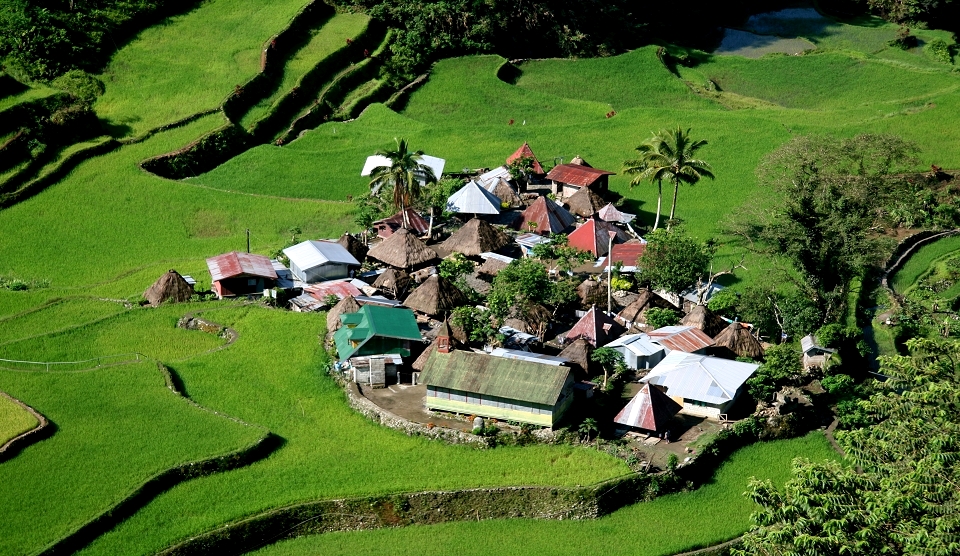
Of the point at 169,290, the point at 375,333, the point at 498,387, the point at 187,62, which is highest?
the point at 187,62

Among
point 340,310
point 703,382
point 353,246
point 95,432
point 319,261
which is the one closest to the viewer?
point 95,432

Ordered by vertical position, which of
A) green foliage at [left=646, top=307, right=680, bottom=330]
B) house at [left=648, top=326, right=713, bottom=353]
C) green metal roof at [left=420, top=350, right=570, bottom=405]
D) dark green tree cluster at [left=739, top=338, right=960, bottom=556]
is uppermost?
dark green tree cluster at [left=739, top=338, right=960, bottom=556]

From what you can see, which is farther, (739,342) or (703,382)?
(739,342)

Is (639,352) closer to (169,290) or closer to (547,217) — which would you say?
(547,217)

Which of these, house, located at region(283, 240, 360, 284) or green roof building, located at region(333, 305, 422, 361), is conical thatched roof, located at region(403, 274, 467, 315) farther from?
house, located at region(283, 240, 360, 284)

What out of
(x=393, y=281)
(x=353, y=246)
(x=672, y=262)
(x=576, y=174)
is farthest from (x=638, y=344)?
(x=576, y=174)

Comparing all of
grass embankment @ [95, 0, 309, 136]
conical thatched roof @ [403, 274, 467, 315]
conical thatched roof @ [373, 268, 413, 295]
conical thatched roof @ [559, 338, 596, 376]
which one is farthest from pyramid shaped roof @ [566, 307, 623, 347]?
grass embankment @ [95, 0, 309, 136]
